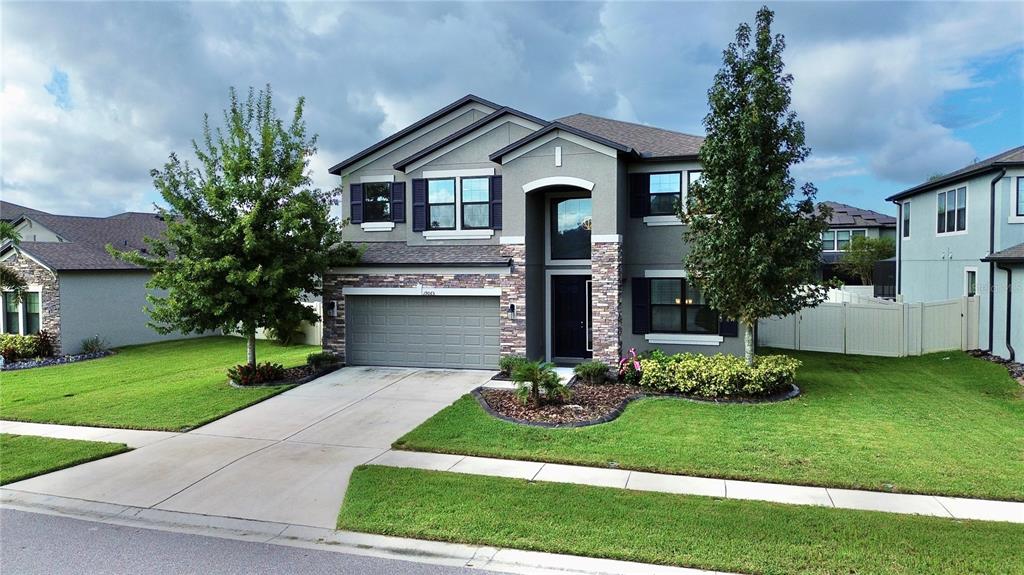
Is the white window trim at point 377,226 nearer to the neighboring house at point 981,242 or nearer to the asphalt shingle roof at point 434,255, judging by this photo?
the asphalt shingle roof at point 434,255

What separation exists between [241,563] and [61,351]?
19.0m

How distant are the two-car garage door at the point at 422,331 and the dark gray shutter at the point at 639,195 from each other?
13.8 feet

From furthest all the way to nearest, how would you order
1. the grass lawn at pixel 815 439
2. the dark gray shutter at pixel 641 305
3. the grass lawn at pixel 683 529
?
the dark gray shutter at pixel 641 305 → the grass lawn at pixel 815 439 → the grass lawn at pixel 683 529

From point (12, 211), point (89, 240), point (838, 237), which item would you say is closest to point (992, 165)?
point (838, 237)

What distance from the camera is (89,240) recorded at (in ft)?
82.1

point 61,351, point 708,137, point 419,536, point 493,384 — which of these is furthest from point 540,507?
point 61,351

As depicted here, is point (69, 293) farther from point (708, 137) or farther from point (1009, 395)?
point (1009, 395)

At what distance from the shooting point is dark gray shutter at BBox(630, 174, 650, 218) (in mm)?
15055

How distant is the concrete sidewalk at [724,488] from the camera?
6609 millimetres

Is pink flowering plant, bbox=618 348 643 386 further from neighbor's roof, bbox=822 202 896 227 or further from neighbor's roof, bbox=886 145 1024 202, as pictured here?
neighbor's roof, bbox=822 202 896 227

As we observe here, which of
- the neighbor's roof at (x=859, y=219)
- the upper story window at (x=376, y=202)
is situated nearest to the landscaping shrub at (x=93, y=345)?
the upper story window at (x=376, y=202)

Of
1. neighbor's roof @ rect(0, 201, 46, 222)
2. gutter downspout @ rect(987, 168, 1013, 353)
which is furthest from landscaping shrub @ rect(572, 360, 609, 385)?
neighbor's roof @ rect(0, 201, 46, 222)

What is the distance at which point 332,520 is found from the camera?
6.63m

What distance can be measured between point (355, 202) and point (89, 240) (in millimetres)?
14813
